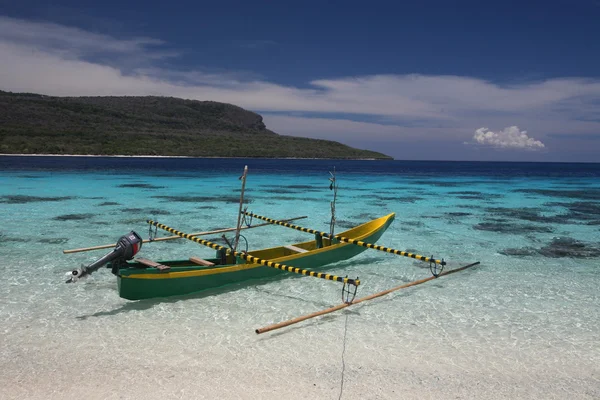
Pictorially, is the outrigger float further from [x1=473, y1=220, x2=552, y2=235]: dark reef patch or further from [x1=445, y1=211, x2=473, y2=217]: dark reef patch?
[x1=445, y1=211, x2=473, y2=217]: dark reef patch

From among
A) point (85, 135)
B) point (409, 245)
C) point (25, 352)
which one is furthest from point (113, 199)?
point (85, 135)

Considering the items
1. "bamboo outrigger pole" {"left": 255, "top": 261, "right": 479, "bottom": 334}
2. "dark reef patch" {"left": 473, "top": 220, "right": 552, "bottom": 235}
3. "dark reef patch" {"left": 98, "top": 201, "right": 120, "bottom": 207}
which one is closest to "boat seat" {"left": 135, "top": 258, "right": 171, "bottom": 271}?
"bamboo outrigger pole" {"left": 255, "top": 261, "right": 479, "bottom": 334}

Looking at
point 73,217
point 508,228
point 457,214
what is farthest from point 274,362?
point 457,214

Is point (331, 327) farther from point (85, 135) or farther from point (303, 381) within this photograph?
point (85, 135)

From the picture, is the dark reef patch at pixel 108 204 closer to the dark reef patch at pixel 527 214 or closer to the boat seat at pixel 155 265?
the boat seat at pixel 155 265

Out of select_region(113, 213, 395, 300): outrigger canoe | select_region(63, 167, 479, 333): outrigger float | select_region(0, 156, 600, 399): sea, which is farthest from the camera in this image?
select_region(113, 213, 395, 300): outrigger canoe

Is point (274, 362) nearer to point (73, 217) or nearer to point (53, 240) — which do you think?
point (53, 240)
